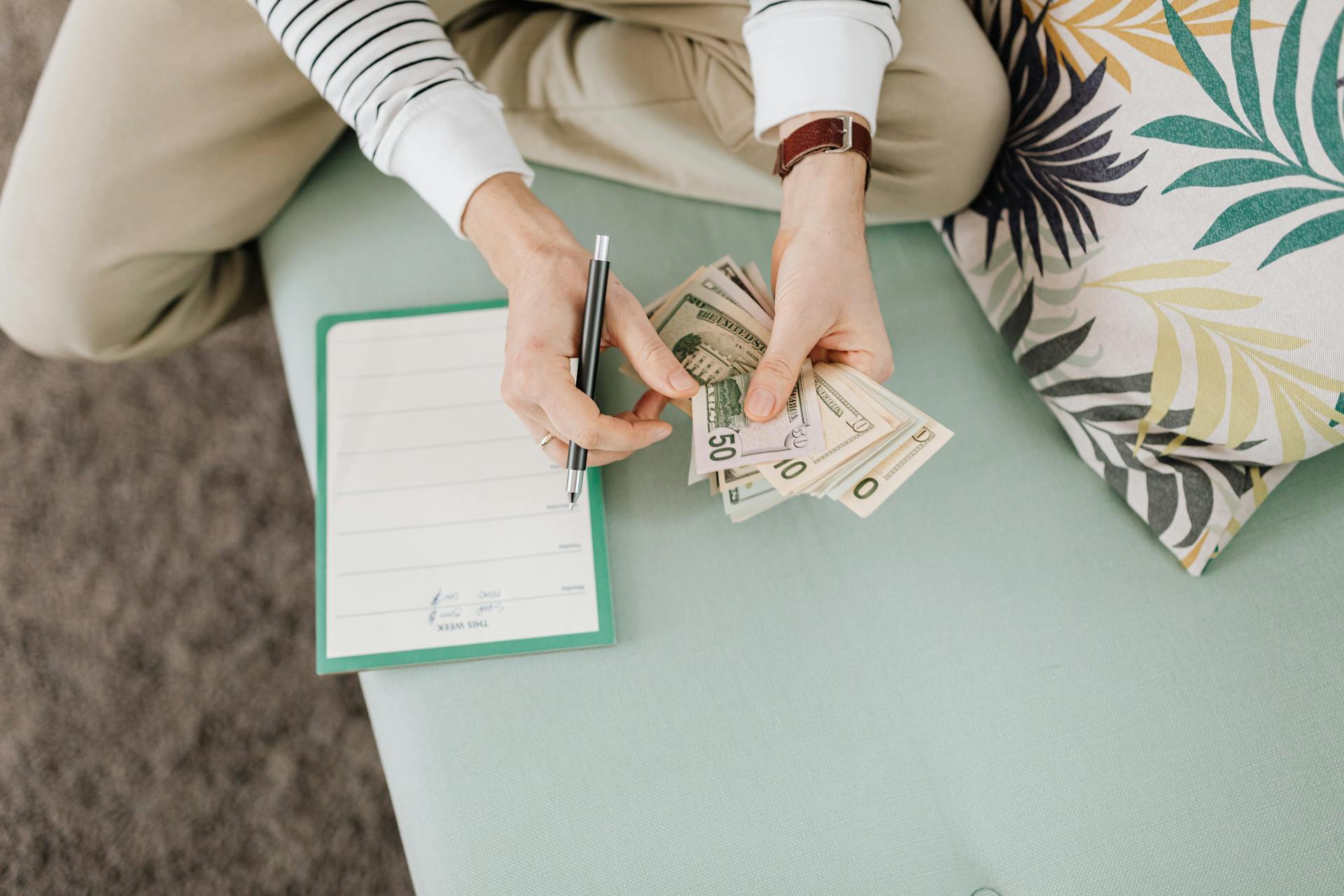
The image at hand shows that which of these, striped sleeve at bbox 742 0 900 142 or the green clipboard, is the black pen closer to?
the green clipboard

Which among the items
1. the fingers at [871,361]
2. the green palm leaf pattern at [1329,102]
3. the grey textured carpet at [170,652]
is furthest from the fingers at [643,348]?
the grey textured carpet at [170,652]

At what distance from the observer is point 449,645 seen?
80cm

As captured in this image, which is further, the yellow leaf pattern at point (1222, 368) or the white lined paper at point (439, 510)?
the white lined paper at point (439, 510)

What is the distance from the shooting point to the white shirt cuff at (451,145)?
30.5 inches

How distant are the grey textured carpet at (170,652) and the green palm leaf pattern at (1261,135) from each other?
1.28 metres

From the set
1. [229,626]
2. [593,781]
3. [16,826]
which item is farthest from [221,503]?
[593,781]

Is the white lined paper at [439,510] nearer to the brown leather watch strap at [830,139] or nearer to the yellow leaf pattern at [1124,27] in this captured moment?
the brown leather watch strap at [830,139]

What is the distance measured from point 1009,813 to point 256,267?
1163 millimetres

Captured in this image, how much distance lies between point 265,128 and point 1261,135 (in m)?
1.02

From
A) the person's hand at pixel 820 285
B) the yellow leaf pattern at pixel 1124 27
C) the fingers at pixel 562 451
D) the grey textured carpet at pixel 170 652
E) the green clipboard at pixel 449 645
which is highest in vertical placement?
the yellow leaf pattern at pixel 1124 27

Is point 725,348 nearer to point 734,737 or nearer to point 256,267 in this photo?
point 734,737

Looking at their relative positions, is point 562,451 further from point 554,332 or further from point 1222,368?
point 1222,368

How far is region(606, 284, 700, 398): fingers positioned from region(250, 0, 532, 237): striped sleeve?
0.19m

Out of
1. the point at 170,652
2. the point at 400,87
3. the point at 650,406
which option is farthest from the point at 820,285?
the point at 170,652
